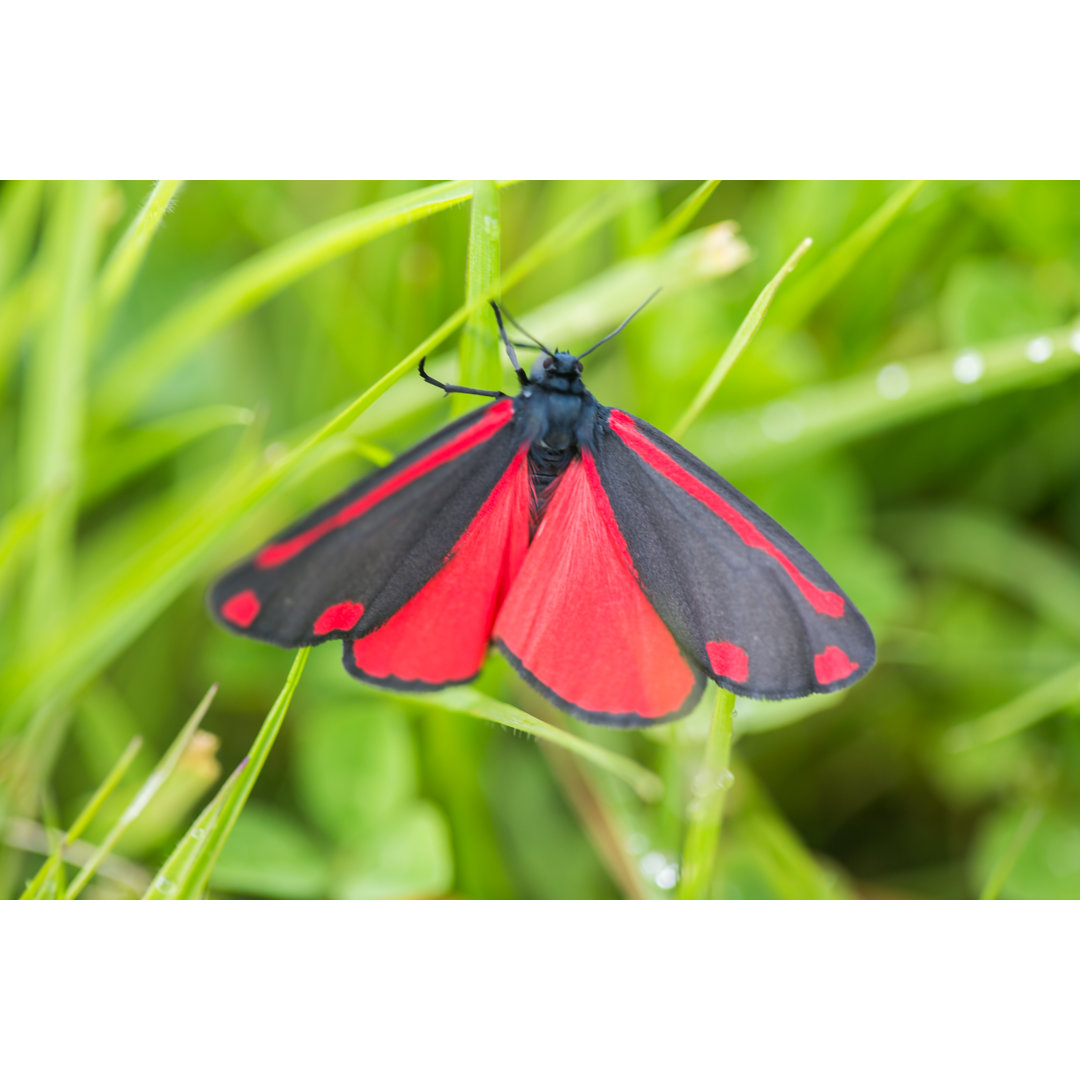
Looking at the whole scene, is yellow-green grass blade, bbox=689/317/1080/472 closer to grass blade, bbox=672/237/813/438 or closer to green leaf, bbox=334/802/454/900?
grass blade, bbox=672/237/813/438

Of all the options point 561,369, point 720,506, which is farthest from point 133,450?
point 720,506

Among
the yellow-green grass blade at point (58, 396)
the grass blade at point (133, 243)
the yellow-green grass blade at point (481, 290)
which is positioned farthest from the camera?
the yellow-green grass blade at point (58, 396)

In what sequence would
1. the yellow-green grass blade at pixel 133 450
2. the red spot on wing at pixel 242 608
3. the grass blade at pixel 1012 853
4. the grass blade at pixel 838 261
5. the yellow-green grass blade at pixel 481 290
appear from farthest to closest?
the yellow-green grass blade at pixel 133 450
the grass blade at pixel 838 261
the grass blade at pixel 1012 853
the yellow-green grass blade at pixel 481 290
the red spot on wing at pixel 242 608

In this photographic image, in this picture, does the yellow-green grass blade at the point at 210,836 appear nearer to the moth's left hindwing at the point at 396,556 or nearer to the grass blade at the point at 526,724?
the moth's left hindwing at the point at 396,556

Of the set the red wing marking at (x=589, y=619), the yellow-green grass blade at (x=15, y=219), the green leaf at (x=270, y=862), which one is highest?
the yellow-green grass blade at (x=15, y=219)

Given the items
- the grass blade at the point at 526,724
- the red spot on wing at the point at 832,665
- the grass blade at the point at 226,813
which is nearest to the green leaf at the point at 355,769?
the grass blade at the point at 526,724

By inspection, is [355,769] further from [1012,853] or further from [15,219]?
[15,219]

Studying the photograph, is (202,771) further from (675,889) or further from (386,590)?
(675,889)
